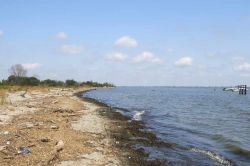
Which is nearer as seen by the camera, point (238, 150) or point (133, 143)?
point (133, 143)

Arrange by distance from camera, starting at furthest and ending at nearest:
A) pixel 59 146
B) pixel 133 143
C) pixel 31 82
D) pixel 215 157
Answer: pixel 31 82
pixel 133 143
pixel 215 157
pixel 59 146

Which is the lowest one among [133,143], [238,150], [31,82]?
[238,150]

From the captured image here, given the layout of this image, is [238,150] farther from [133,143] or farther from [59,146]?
[59,146]

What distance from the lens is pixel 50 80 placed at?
7146 inches

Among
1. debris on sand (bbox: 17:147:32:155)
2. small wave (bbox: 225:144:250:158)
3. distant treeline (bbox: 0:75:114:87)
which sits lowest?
small wave (bbox: 225:144:250:158)

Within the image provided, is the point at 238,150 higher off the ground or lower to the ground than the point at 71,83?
lower

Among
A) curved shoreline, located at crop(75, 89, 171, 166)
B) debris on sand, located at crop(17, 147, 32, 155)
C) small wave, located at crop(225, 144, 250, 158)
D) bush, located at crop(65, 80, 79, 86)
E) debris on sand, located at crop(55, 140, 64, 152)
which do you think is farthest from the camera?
bush, located at crop(65, 80, 79, 86)

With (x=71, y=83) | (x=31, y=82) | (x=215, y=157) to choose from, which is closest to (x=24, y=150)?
(x=215, y=157)

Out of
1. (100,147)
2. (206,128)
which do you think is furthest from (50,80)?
(100,147)

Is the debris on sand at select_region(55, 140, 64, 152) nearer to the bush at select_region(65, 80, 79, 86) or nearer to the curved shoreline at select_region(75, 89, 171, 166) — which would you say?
the curved shoreline at select_region(75, 89, 171, 166)

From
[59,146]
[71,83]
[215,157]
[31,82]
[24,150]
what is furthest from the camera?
[71,83]

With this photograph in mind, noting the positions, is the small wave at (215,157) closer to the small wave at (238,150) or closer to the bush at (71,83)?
the small wave at (238,150)

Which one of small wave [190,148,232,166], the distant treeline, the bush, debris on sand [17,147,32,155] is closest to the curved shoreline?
small wave [190,148,232,166]

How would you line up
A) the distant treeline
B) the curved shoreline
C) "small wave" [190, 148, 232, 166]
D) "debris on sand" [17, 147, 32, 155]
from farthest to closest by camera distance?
1. the distant treeline
2. "small wave" [190, 148, 232, 166]
3. the curved shoreline
4. "debris on sand" [17, 147, 32, 155]
